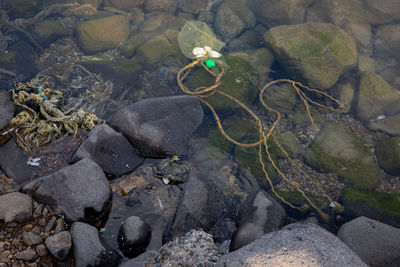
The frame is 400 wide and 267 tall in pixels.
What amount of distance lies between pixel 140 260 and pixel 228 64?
12.4 ft

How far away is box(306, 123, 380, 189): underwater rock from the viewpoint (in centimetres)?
408

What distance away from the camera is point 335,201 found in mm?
3826

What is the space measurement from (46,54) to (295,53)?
5313mm

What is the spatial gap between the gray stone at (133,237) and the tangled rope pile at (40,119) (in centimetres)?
164

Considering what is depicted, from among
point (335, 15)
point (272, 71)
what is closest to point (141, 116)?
point (272, 71)

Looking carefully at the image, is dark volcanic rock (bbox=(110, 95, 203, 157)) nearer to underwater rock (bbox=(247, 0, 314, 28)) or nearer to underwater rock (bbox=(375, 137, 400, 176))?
underwater rock (bbox=(375, 137, 400, 176))

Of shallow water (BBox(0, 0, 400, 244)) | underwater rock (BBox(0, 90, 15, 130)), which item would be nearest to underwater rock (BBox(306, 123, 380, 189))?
shallow water (BBox(0, 0, 400, 244))

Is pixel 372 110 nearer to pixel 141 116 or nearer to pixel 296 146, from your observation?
pixel 296 146

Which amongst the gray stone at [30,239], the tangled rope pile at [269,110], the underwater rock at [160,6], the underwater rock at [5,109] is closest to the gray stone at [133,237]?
the gray stone at [30,239]

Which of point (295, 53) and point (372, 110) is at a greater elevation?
point (295, 53)

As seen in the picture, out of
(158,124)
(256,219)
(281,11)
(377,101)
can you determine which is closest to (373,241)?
(256,219)

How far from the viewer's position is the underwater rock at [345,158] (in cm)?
408

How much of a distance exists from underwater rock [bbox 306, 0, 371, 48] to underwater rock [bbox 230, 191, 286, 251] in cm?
534

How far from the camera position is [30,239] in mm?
2506
